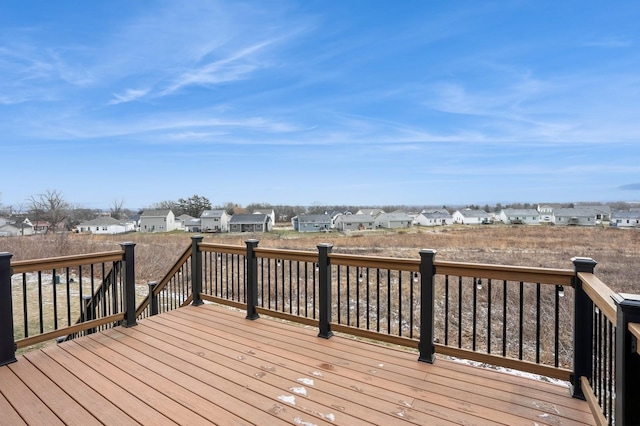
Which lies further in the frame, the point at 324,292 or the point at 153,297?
the point at 153,297

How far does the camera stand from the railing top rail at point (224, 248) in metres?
4.25

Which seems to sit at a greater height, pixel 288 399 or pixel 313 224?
pixel 288 399

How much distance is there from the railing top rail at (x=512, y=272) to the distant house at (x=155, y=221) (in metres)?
52.0

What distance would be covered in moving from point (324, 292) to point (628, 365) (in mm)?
2572

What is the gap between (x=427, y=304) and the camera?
2949 millimetres

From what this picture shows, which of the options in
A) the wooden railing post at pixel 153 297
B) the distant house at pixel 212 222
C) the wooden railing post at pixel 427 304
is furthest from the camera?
the distant house at pixel 212 222

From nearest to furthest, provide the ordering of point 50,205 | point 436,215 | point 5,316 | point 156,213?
point 5,316 < point 50,205 < point 156,213 < point 436,215

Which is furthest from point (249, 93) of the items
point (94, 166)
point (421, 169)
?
point (421, 169)

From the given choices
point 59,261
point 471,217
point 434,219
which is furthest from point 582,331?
point 471,217

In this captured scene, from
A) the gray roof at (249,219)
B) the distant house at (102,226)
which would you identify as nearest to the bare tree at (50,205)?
the gray roof at (249,219)

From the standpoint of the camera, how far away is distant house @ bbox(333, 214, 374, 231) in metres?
51.2

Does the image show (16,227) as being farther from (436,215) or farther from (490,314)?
(436,215)

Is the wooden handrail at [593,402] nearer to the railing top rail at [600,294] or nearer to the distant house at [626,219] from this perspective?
the railing top rail at [600,294]

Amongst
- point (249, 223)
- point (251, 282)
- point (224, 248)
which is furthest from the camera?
point (249, 223)
